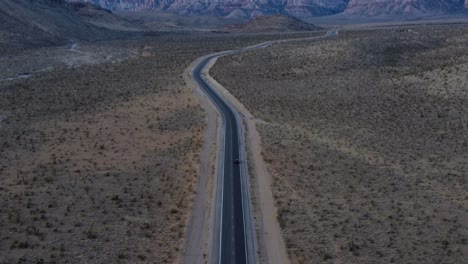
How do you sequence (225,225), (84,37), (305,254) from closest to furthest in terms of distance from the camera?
(305,254) → (225,225) → (84,37)

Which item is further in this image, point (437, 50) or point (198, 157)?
point (437, 50)

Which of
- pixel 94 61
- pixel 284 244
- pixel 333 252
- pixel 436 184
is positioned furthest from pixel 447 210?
pixel 94 61

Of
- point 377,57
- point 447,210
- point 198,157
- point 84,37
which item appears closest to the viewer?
point 447,210

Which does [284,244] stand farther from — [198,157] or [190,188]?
[198,157]

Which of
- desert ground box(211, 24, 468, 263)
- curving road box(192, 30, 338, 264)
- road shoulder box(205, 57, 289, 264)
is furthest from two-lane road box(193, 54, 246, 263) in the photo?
desert ground box(211, 24, 468, 263)

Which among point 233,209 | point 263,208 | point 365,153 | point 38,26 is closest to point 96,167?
point 233,209

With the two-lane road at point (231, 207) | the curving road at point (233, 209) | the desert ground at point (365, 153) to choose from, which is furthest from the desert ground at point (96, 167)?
the desert ground at point (365, 153)

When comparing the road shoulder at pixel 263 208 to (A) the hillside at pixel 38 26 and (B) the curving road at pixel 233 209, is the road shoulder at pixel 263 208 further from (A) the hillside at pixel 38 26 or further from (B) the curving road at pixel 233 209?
(A) the hillside at pixel 38 26
